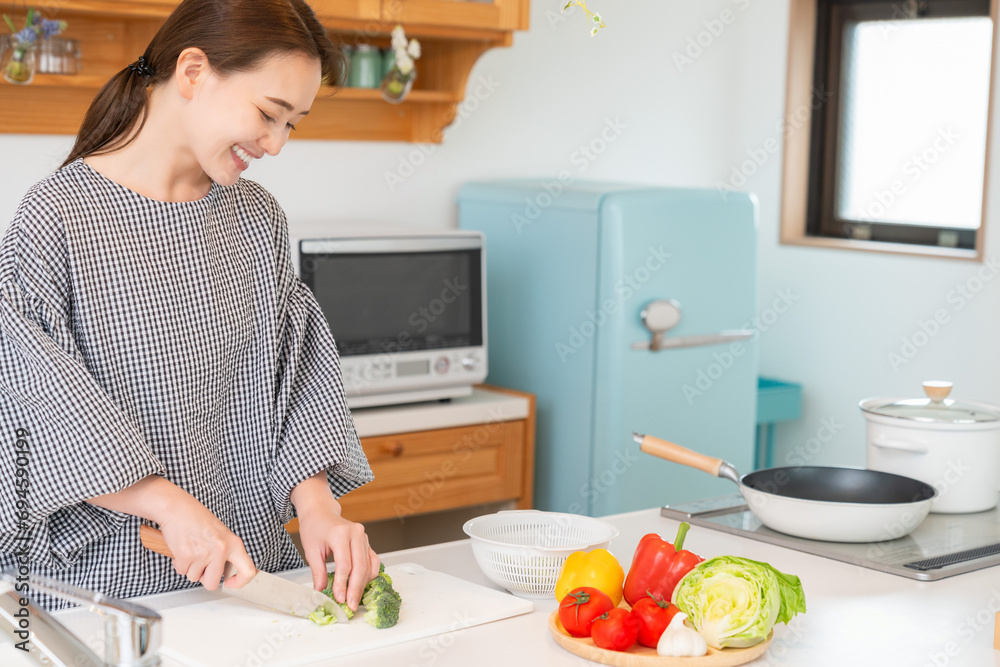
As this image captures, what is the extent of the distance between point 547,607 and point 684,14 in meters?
2.51

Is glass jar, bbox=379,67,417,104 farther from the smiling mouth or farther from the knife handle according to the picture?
the knife handle

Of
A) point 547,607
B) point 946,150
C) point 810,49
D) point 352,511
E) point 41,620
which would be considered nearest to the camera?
point 41,620

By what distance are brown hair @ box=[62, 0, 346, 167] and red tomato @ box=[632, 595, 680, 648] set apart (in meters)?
0.70

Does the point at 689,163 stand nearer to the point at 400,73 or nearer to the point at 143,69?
the point at 400,73

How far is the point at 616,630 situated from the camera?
1.07 metres

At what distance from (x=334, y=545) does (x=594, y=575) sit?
0.29 m

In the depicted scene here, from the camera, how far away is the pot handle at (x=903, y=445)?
1.62 meters

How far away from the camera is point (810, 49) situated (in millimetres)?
Result: 3492

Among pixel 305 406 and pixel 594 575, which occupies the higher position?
pixel 305 406

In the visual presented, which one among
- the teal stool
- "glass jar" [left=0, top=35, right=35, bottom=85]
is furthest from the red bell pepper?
the teal stool

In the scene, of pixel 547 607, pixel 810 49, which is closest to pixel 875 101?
pixel 810 49

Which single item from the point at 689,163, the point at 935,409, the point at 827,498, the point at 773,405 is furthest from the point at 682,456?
the point at 689,163

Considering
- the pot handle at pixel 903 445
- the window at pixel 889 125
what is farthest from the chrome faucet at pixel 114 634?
the window at pixel 889 125

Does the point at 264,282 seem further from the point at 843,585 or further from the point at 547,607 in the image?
the point at 843,585
